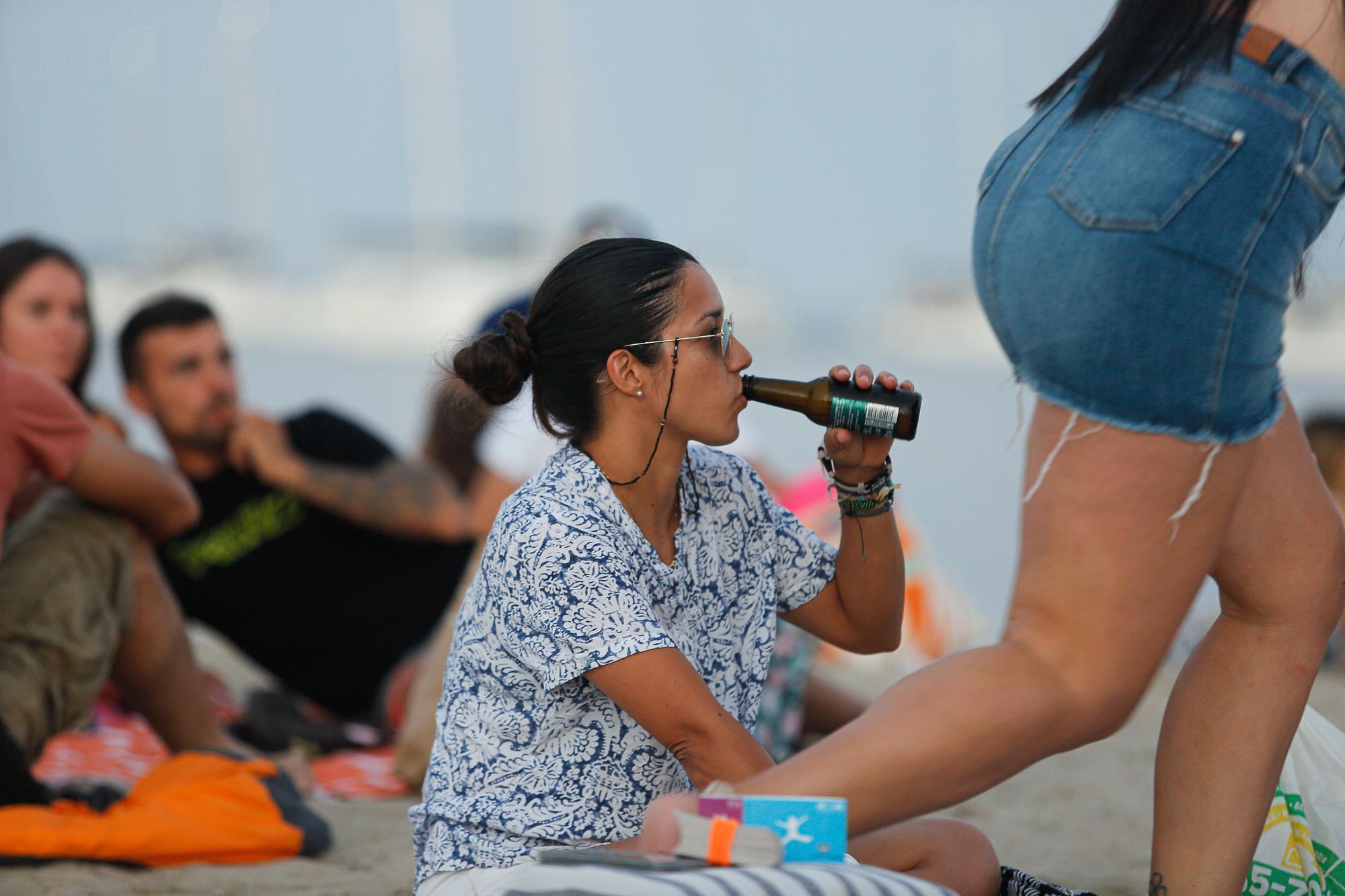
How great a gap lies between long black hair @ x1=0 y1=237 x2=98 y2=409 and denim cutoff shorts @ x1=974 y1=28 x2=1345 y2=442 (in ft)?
10.6

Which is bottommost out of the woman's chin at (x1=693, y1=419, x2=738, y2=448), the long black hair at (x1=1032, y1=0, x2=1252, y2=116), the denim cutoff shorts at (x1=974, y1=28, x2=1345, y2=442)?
the woman's chin at (x1=693, y1=419, x2=738, y2=448)

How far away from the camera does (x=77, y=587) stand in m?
3.03

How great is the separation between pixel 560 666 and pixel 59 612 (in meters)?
1.71

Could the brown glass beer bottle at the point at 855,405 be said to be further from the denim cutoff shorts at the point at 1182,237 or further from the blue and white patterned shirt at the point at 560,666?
the denim cutoff shorts at the point at 1182,237

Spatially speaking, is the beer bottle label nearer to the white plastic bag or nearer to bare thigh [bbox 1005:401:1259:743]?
bare thigh [bbox 1005:401:1259:743]

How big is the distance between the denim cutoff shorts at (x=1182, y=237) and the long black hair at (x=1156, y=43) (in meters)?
0.02

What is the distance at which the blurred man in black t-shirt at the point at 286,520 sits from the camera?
4117 millimetres

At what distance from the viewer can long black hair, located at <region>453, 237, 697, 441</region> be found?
1996mm

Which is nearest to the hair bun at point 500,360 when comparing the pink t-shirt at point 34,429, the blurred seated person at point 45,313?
the pink t-shirt at point 34,429

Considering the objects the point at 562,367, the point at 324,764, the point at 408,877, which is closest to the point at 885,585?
the point at 562,367

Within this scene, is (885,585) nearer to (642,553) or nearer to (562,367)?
(642,553)

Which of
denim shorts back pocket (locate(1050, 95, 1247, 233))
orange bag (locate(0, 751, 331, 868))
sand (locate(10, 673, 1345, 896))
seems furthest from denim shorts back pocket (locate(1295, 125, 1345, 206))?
orange bag (locate(0, 751, 331, 868))

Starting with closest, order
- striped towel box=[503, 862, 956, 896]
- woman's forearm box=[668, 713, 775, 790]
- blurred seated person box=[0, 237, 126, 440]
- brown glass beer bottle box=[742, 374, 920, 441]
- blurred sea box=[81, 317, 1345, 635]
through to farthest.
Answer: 1. striped towel box=[503, 862, 956, 896]
2. woman's forearm box=[668, 713, 775, 790]
3. brown glass beer bottle box=[742, 374, 920, 441]
4. blurred seated person box=[0, 237, 126, 440]
5. blurred sea box=[81, 317, 1345, 635]

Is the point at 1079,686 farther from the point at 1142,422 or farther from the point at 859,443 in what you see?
the point at 859,443
